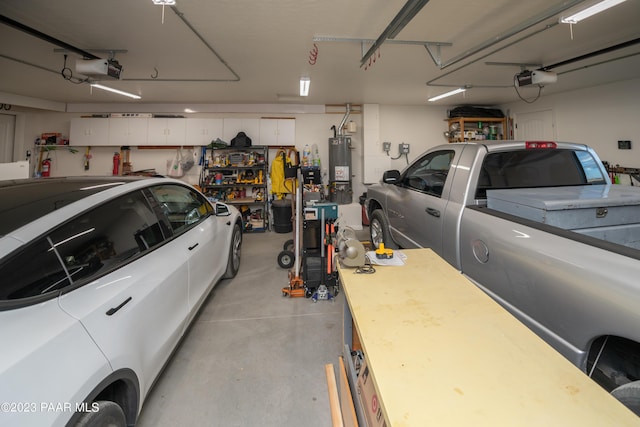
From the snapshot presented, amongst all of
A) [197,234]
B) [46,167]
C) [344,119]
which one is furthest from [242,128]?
[46,167]

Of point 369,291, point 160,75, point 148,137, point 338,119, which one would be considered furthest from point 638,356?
point 148,137

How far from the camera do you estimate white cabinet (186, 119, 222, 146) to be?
19.9 ft

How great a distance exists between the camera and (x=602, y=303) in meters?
0.96

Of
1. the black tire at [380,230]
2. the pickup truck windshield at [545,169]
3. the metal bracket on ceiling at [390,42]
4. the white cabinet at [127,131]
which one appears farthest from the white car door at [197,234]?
the white cabinet at [127,131]

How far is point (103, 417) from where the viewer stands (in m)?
1.08

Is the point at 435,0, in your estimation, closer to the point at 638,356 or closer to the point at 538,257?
the point at 538,257

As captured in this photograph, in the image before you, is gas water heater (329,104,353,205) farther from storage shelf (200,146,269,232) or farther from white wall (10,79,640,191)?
storage shelf (200,146,269,232)

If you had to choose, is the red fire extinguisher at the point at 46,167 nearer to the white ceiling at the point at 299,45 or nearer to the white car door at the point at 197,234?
the white ceiling at the point at 299,45

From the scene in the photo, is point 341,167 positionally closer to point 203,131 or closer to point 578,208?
point 203,131

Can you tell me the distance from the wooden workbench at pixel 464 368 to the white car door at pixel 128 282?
3.58ft

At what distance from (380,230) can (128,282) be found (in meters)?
3.07

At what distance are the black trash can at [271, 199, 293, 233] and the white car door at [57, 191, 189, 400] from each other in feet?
12.7

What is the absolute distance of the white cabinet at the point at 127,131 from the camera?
6035mm

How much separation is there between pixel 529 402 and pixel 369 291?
640mm
